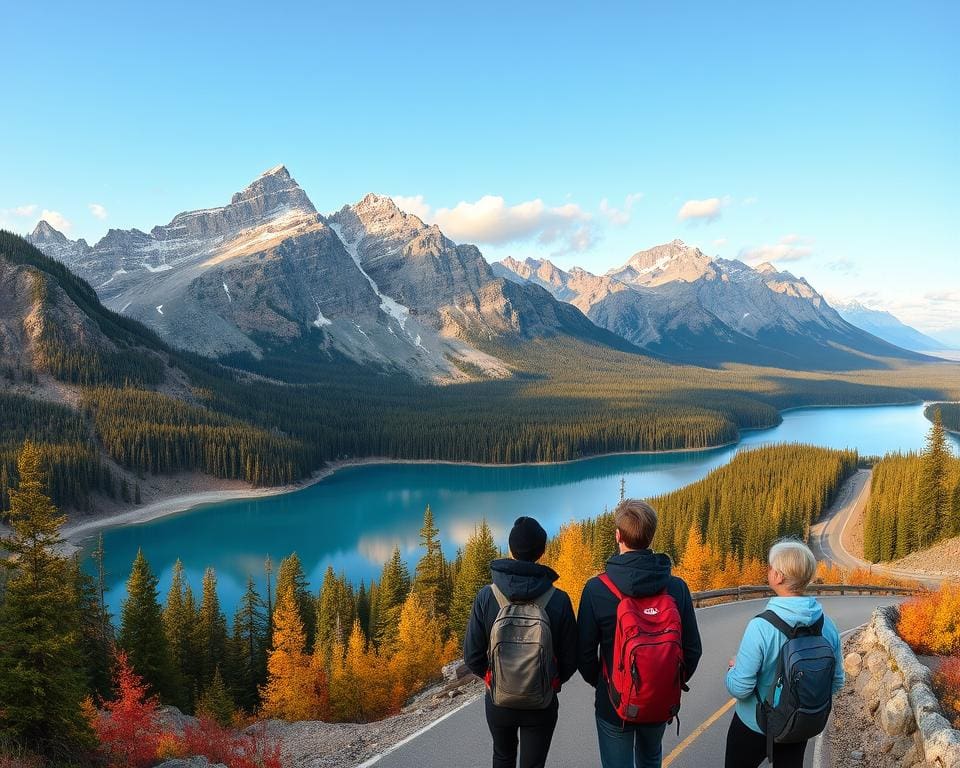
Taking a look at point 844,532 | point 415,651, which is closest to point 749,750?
point 415,651

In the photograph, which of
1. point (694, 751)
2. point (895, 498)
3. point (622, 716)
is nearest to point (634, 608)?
point (622, 716)

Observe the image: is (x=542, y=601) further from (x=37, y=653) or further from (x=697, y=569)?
(x=697, y=569)

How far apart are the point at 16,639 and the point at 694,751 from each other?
11.7 m

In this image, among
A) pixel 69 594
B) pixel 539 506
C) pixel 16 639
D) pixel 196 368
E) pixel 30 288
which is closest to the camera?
pixel 16 639

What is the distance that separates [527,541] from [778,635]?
233cm

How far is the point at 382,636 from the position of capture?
3300 centimetres

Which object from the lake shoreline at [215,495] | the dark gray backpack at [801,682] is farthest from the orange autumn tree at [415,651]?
the lake shoreline at [215,495]

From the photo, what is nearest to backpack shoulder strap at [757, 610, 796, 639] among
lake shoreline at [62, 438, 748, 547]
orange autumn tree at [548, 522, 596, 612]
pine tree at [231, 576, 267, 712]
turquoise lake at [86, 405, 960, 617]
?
orange autumn tree at [548, 522, 596, 612]

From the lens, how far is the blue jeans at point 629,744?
556cm

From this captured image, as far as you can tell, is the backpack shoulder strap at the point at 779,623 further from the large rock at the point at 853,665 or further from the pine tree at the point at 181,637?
the pine tree at the point at 181,637

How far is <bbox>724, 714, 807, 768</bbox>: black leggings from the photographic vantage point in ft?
18.2

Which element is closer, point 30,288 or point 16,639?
point 16,639

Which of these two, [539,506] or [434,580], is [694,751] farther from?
[539,506]

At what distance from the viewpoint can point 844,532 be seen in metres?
62.9
